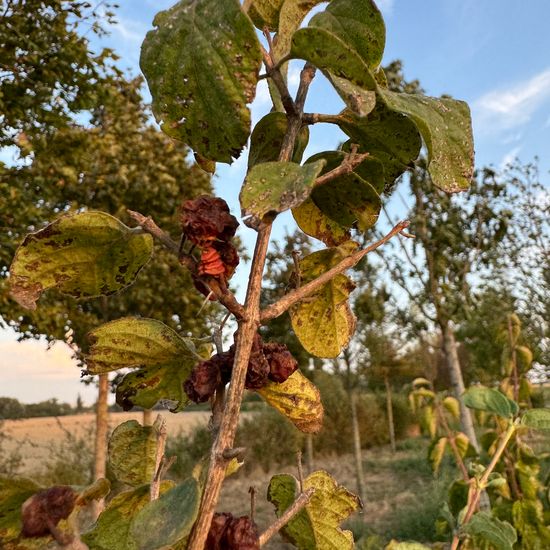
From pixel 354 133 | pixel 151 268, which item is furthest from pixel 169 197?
pixel 354 133

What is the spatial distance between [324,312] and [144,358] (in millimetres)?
229

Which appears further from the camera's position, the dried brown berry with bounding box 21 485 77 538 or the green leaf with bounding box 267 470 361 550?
the green leaf with bounding box 267 470 361 550

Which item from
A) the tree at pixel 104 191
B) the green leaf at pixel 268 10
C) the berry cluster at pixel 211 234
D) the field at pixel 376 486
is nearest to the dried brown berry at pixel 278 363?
the berry cluster at pixel 211 234

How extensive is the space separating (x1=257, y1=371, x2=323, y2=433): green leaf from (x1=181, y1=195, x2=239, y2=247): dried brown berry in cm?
20

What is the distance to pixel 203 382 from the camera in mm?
524

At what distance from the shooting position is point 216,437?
1.60 ft

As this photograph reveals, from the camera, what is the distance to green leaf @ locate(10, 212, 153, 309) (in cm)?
55

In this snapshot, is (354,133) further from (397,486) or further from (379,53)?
(397,486)

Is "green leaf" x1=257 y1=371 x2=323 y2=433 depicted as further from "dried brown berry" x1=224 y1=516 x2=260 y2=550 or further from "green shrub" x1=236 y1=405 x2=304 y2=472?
"green shrub" x1=236 y1=405 x2=304 y2=472

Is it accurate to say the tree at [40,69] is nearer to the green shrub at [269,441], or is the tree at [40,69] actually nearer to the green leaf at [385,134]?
the green leaf at [385,134]

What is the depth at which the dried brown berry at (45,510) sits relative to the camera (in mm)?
484

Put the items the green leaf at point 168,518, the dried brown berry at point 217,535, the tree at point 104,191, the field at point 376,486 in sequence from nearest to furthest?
the green leaf at point 168,518 < the dried brown berry at point 217,535 < the tree at point 104,191 < the field at point 376,486

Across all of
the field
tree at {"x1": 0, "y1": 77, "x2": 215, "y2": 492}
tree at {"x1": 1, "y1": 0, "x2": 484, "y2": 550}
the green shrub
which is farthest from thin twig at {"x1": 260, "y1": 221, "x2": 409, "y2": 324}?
the green shrub

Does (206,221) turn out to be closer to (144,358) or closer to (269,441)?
(144,358)
